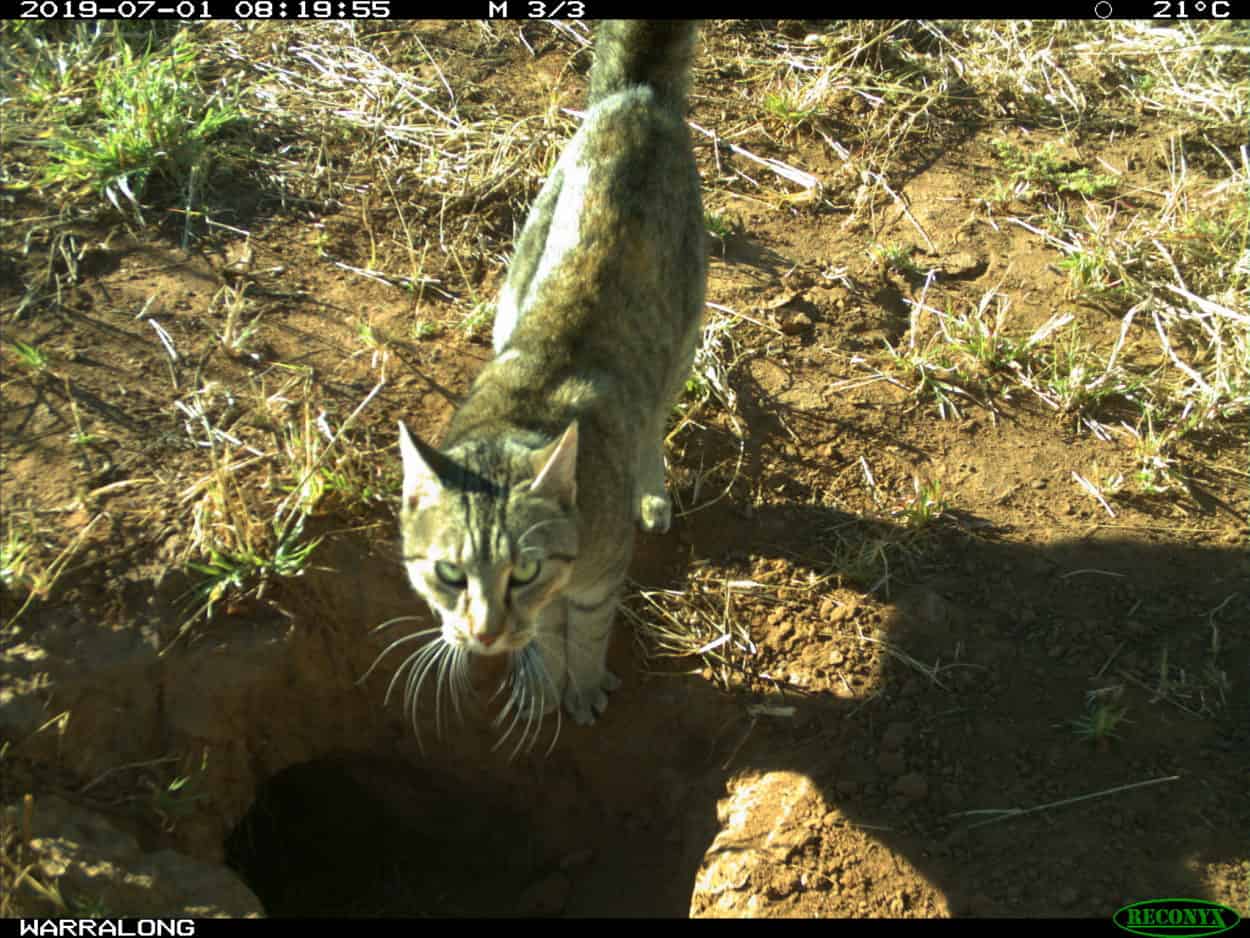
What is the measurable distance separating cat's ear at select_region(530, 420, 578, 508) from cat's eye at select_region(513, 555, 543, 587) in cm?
23

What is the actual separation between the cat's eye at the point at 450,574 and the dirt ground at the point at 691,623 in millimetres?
909

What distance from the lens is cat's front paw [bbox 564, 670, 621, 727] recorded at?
4633mm

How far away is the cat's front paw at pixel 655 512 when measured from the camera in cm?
493

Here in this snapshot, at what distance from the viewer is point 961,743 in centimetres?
416

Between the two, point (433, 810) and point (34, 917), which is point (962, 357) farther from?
point (34, 917)

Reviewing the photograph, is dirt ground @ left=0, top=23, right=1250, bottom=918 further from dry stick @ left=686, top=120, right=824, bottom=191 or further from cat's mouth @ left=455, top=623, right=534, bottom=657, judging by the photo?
cat's mouth @ left=455, top=623, right=534, bottom=657

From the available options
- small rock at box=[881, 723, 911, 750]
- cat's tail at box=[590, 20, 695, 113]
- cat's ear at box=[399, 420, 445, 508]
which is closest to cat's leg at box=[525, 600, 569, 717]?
cat's ear at box=[399, 420, 445, 508]

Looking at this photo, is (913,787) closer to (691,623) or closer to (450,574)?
(691,623)

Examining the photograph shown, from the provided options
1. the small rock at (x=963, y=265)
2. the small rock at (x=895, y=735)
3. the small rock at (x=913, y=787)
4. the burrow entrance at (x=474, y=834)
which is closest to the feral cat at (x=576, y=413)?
the burrow entrance at (x=474, y=834)

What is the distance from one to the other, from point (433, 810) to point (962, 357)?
3.49 metres

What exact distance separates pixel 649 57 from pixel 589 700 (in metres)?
2.91

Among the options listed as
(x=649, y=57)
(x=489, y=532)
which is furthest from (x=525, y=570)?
(x=649, y=57)

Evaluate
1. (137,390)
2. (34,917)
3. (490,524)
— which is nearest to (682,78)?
(490,524)

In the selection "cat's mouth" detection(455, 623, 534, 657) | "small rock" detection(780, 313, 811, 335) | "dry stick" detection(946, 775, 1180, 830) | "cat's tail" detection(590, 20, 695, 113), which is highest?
"cat's tail" detection(590, 20, 695, 113)
